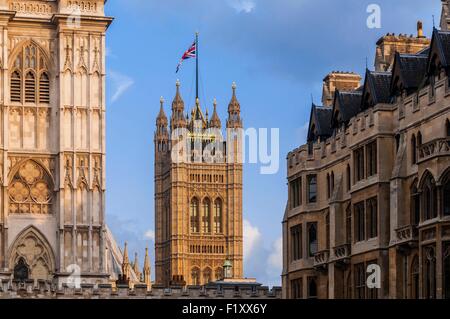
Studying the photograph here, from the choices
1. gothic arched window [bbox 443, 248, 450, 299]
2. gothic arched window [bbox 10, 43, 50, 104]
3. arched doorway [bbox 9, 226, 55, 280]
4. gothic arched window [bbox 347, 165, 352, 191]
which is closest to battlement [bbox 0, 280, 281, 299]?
arched doorway [bbox 9, 226, 55, 280]

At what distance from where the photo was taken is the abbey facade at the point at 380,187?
4472 centimetres

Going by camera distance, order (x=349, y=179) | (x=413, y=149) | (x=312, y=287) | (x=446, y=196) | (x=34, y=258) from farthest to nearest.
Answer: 1. (x=34, y=258)
2. (x=312, y=287)
3. (x=349, y=179)
4. (x=413, y=149)
5. (x=446, y=196)

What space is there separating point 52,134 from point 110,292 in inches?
624

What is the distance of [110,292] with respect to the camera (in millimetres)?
80750

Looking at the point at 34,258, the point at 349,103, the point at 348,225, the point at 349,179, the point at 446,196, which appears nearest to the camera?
the point at 446,196

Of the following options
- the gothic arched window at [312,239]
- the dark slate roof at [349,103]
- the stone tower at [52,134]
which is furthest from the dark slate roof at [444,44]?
the stone tower at [52,134]

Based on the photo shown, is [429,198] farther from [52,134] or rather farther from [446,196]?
[52,134]

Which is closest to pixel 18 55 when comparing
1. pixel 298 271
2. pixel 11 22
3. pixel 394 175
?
pixel 11 22

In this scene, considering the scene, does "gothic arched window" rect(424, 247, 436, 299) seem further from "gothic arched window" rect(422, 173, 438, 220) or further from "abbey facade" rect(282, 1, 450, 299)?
"gothic arched window" rect(422, 173, 438, 220)

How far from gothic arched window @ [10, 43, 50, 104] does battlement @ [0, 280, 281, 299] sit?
1476cm

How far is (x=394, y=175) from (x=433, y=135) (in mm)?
2999

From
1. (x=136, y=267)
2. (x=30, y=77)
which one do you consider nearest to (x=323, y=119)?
(x=30, y=77)
